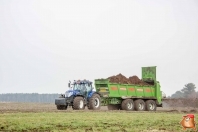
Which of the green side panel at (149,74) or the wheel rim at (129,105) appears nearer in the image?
the wheel rim at (129,105)

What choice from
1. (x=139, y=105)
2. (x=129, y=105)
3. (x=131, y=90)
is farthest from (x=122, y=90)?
(x=139, y=105)

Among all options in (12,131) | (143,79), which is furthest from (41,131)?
(143,79)

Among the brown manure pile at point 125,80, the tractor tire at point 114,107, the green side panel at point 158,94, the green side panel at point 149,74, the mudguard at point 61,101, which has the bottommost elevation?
the tractor tire at point 114,107

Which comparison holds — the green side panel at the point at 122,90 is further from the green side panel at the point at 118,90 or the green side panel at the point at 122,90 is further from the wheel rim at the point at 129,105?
the wheel rim at the point at 129,105

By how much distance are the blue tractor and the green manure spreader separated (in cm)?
107

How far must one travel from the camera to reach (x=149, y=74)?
112ft

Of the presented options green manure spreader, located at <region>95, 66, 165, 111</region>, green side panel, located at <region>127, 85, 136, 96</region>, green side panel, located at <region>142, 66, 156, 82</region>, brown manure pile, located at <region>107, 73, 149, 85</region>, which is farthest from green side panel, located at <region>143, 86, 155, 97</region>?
green side panel, located at <region>127, 85, 136, 96</region>

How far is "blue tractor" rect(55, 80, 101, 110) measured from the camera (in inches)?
1070

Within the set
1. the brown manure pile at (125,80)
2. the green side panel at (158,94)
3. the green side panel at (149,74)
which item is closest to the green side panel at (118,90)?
the green side panel at (158,94)

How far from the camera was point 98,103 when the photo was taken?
2861cm

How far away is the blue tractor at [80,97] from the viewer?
27.2 metres

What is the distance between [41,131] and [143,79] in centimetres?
2102

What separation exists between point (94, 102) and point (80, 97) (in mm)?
1329

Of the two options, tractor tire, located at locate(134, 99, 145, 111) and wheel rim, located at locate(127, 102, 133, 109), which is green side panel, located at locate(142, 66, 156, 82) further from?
wheel rim, located at locate(127, 102, 133, 109)
